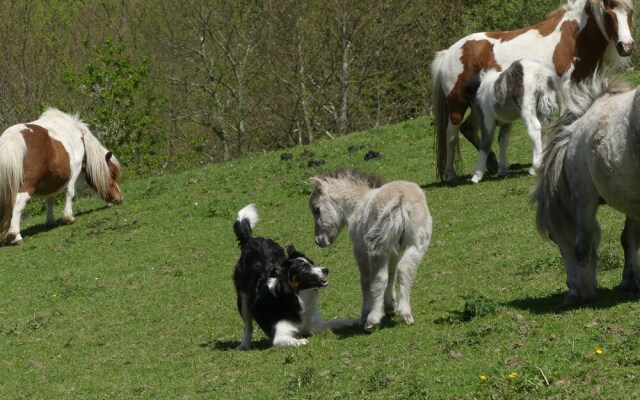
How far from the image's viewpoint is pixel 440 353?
341 inches

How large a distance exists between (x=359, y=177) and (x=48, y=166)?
474 inches

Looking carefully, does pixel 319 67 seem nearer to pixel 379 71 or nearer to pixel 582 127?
pixel 379 71

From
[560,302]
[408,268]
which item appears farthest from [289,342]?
[560,302]

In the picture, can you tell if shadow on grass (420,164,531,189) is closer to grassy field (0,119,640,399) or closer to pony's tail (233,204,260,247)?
grassy field (0,119,640,399)

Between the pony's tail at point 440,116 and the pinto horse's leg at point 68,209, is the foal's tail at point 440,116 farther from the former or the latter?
the pinto horse's leg at point 68,209

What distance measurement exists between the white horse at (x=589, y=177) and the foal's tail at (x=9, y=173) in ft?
43.9

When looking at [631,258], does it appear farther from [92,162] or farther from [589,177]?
[92,162]

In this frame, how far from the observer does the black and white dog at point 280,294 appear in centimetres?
1030

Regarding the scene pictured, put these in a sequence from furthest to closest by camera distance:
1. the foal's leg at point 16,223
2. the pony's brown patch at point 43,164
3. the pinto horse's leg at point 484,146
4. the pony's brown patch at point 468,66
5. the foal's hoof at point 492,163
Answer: the pony's brown patch at point 43,164, the foal's leg at point 16,223, the foal's hoof at point 492,163, the pony's brown patch at point 468,66, the pinto horse's leg at point 484,146

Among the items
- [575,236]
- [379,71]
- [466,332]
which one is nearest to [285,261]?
[466,332]

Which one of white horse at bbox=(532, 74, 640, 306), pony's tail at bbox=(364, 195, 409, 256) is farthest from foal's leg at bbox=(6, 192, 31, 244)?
white horse at bbox=(532, 74, 640, 306)

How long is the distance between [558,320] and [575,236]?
103 cm

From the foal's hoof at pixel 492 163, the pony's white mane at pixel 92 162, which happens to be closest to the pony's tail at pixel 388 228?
the foal's hoof at pixel 492 163

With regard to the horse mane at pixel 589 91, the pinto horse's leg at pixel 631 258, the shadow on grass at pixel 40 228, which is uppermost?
the horse mane at pixel 589 91
